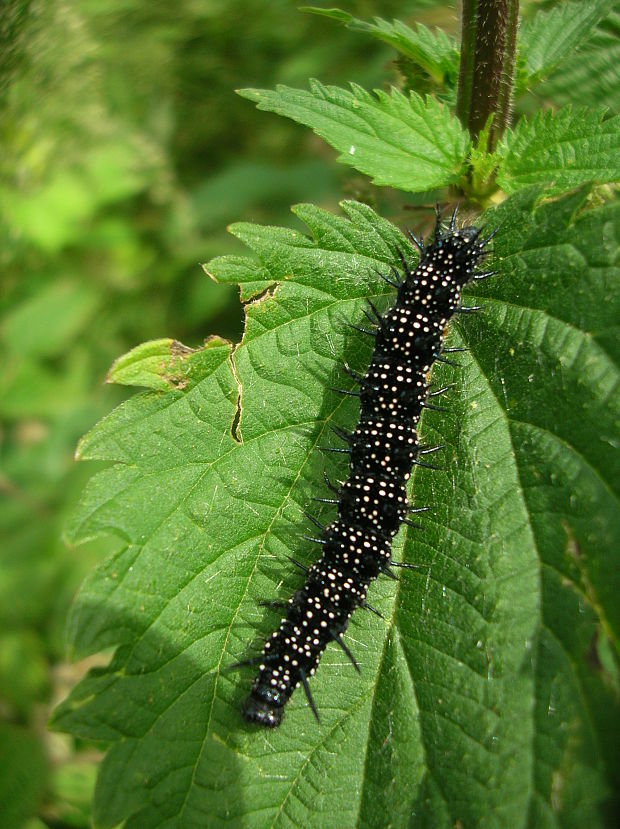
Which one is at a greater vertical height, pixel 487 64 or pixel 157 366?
pixel 487 64

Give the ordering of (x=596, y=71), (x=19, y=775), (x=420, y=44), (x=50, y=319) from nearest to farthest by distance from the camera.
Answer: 1. (x=420, y=44)
2. (x=596, y=71)
3. (x=19, y=775)
4. (x=50, y=319)

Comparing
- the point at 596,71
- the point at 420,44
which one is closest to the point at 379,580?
the point at 420,44

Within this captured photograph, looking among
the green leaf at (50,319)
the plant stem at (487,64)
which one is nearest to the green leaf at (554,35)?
the plant stem at (487,64)

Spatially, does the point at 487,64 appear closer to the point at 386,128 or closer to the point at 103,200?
the point at 386,128

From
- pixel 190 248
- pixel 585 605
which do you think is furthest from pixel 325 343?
pixel 190 248

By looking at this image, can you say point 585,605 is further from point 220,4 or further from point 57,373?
point 220,4

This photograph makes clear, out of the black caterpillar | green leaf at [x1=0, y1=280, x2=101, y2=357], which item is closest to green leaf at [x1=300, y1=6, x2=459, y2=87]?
the black caterpillar

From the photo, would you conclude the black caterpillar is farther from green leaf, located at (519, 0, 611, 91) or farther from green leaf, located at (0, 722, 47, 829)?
green leaf, located at (0, 722, 47, 829)
